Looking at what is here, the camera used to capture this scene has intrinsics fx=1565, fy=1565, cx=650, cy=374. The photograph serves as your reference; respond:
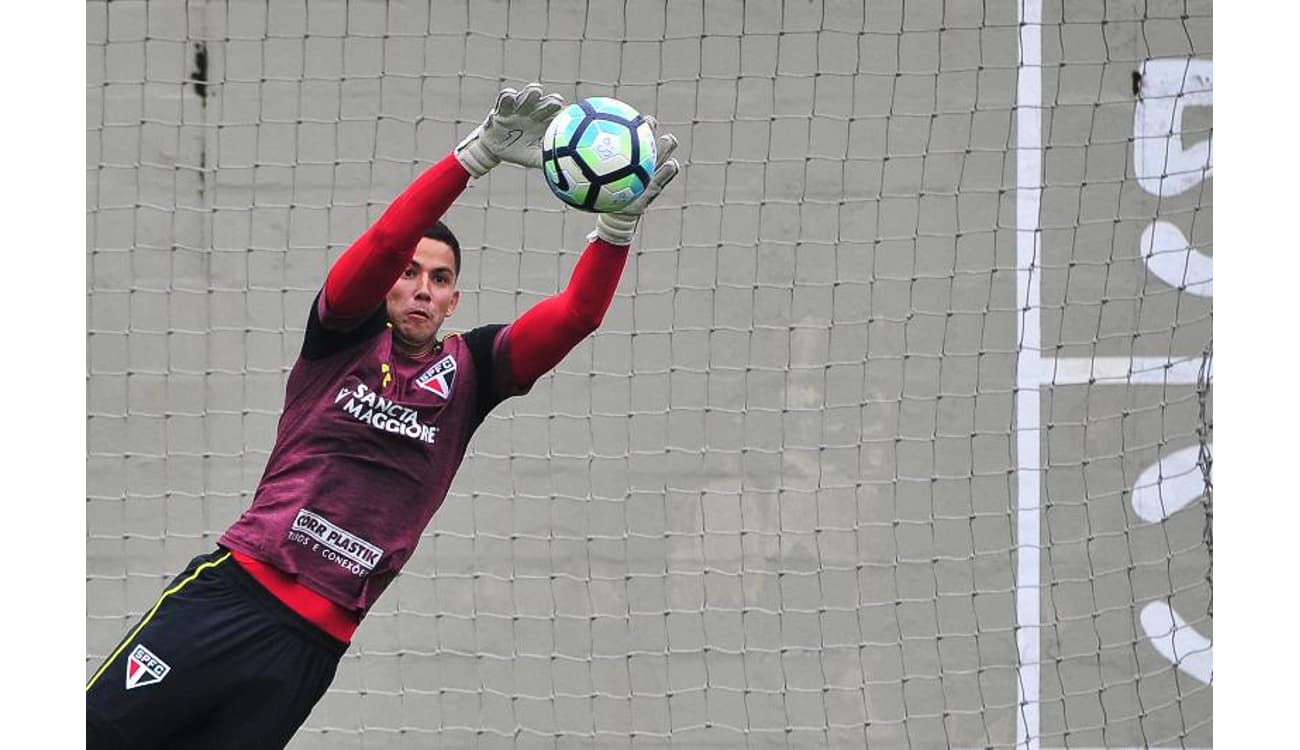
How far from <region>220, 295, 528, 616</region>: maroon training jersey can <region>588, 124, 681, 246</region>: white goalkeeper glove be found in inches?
17.9

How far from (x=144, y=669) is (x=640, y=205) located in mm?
1357

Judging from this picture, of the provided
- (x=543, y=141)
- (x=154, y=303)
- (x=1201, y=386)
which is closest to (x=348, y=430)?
(x=543, y=141)

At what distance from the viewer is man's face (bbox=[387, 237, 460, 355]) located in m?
3.38

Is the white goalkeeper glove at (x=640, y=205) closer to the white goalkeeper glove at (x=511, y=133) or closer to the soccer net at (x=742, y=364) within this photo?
the white goalkeeper glove at (x=511, y=133)

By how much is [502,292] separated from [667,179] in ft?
6.04

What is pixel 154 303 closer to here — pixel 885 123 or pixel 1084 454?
pixel 885 123

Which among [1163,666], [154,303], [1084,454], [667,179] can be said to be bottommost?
[1163,666]

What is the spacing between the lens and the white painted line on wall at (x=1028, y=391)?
16.5 ft

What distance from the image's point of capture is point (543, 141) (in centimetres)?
315

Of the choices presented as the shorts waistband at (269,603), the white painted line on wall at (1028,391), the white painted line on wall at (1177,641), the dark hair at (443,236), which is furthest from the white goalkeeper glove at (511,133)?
the white painted line on wall at (1177,641)

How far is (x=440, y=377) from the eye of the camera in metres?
3.37

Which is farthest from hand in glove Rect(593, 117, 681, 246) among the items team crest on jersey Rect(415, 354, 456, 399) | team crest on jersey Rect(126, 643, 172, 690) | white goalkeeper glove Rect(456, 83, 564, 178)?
team crest on jersey Rect(126, 643, 172, 690)

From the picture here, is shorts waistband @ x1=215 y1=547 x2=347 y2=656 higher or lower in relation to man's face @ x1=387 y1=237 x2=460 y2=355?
lower

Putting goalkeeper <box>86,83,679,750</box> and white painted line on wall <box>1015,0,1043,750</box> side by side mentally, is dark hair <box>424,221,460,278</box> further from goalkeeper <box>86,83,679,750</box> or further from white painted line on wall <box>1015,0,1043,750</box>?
white painted line on wall <box>1015,0,1043,750</box>
